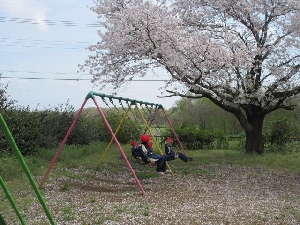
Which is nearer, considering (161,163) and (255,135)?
(161,163)

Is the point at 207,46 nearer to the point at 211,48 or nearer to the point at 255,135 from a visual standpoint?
the point at 211,48

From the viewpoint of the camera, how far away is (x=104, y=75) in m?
17.3

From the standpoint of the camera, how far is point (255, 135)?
1856 cm

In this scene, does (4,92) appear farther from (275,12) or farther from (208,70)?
(275,12)

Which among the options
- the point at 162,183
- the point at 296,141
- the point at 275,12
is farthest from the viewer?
the point at 296,141

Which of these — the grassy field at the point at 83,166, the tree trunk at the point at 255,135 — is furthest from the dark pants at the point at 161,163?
the tree trunk at the point at 255,135

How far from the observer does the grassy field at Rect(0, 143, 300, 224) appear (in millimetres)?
8765

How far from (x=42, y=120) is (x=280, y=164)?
9.79m

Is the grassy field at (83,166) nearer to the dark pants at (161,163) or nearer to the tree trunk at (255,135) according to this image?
the dark pants at (161,163)

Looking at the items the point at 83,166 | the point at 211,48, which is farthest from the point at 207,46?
the point at 83,166

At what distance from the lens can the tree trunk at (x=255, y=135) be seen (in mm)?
18500

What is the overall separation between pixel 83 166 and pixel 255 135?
8495 mm

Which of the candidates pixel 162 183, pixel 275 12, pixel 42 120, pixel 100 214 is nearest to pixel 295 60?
pixel 275 12

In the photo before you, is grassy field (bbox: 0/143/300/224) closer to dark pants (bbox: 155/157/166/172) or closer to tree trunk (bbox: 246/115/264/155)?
dark pants (bbox: 155/157/166/172)
